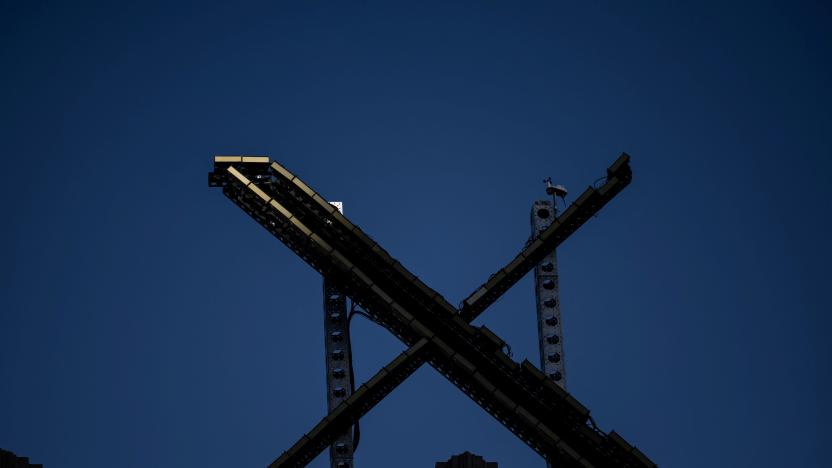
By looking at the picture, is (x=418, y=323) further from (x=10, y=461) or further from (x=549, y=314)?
(x=10, y=461)

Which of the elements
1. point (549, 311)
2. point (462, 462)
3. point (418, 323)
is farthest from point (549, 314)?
point (462, 462)

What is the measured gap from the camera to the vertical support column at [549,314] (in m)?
48.6

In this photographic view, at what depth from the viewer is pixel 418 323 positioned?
4659 centimetres

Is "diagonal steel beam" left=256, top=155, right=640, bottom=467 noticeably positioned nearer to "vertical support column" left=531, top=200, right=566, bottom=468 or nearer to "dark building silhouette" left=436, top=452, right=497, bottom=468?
"vertical support column" left=531, top=200, right=566, bottom=468

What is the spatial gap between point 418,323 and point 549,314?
15.3ft

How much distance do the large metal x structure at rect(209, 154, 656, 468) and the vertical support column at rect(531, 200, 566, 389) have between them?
0.48 m

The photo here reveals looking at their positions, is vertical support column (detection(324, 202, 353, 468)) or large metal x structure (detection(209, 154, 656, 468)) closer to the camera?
large metal x structure (detection(209, 154, 656, 468))

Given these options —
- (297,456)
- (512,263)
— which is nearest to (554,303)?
(512,263)

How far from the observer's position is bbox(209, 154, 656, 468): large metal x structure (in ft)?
149

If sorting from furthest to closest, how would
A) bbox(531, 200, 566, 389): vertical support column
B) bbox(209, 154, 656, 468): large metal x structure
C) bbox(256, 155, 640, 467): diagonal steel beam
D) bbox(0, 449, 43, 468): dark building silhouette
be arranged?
1. bbox(531, 200, 566, 389): vertical support column
2. bbox(209, 154, 656, 468): large metal x structure
3. bbox(256, 155, 640, 467): diagonal steel beam
4. bbox(0, 449, 43, 468): dark building silhouette

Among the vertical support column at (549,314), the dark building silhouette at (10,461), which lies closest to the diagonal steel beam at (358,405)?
the vertical support column at (549,314)

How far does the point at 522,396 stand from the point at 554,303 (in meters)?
4.14

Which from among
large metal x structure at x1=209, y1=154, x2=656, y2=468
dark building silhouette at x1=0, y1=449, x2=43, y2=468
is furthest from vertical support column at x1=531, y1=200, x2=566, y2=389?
dark building silhouette at x1=0, y1=449, x2=43, y2=468

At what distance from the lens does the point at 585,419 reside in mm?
45656
